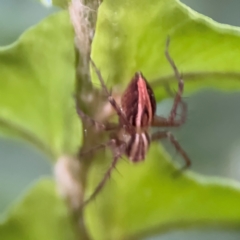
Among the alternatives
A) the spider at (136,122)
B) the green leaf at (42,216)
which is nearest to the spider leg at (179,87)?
the spider at (136,122)

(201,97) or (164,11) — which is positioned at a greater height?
(164,11)

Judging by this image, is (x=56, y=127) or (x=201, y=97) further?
(x=201, y=97)

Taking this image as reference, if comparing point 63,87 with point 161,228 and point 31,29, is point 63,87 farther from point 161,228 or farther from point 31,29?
point 161,228

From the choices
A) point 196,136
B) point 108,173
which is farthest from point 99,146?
point 196,136

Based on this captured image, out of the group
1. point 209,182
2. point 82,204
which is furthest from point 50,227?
point 209,182

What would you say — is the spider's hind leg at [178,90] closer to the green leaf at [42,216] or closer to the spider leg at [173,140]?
the spider leg at [173,140]

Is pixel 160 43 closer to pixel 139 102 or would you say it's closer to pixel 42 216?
pixel 139 102

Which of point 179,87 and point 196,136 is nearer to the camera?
point 179,87

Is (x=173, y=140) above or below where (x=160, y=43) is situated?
below
